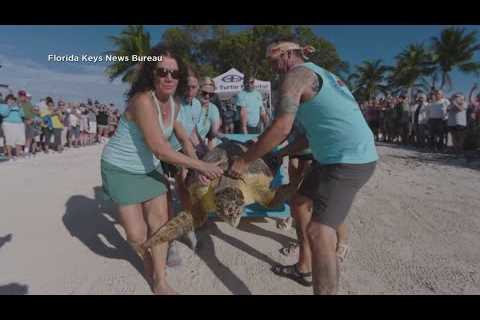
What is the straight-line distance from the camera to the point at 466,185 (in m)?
4.66

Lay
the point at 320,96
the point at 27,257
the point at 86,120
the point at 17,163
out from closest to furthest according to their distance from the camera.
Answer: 1. the point at 320,96
2. the point at 27,257
3. the point at 17,163
4. the point at 86,120

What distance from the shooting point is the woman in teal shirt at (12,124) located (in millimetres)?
7129

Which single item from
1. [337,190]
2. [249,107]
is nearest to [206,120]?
[249,107]

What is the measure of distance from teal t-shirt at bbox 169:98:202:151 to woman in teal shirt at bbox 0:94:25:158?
5816 mm

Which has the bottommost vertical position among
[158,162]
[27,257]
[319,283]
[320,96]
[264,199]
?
[27,257]

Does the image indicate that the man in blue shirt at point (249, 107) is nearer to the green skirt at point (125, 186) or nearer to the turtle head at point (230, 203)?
the green skirt at point (125, 186)

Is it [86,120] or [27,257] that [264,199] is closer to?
[27,257]

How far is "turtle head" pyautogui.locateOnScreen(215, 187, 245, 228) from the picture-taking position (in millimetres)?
1812

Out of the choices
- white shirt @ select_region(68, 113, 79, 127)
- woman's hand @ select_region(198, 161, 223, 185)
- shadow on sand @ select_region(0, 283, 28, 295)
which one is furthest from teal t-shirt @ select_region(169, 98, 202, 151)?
white shirt @ select_region(68, 113, 79, 127)

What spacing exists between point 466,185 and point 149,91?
464cm

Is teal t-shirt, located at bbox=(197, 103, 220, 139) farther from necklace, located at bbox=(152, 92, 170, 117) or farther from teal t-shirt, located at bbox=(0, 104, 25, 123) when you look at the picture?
teal t-shirt, located at bbox=(0, 104, 25, 123)

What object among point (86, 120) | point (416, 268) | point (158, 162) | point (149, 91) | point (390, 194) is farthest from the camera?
Answer: point (86, 120)

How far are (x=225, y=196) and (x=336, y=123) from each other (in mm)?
700

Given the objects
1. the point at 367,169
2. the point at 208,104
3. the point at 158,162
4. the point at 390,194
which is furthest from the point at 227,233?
the point at 390,194
